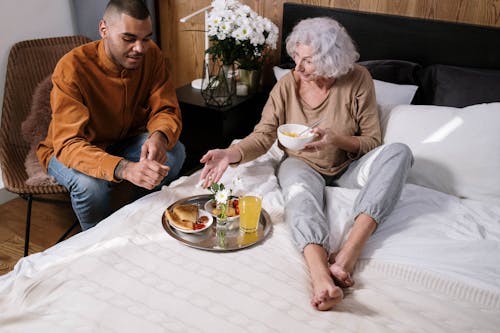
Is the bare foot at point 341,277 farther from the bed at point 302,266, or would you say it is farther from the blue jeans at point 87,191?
the blue jeans at point 87,191

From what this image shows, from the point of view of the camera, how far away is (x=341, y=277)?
128 cm

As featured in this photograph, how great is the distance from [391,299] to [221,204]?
0.60 meters

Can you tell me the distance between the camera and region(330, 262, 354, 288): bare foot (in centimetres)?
129

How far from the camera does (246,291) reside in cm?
119

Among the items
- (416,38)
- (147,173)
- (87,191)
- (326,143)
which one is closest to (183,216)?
(147,173)

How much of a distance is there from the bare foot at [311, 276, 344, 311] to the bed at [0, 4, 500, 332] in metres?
0.02

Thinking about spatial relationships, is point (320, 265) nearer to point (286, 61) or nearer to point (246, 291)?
point (246, 291)

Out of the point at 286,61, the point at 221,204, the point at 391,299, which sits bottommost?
the point at 391,299

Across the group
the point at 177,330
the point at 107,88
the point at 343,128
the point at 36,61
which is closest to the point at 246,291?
the point at 177,330

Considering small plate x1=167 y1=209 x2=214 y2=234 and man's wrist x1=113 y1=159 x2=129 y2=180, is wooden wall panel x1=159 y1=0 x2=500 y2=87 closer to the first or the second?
man's wrist x1=113 y1=159 x2=129 y2=180

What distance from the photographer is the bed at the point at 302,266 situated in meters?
1.10

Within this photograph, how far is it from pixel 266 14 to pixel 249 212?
1616 mm

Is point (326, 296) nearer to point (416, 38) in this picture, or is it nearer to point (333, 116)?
point (333, 116)

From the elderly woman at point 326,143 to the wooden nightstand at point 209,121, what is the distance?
18.5 inches
